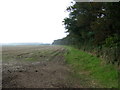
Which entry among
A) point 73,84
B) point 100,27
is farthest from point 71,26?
point 73,84

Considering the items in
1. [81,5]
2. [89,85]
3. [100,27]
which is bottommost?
[89,85]

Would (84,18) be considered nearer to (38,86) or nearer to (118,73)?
(118,73)

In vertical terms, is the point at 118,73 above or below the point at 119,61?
below

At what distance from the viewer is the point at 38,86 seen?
7.64m

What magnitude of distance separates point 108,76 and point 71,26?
22.5 m

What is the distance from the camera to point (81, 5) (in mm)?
19312

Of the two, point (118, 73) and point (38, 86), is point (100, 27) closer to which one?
point (118, 73)

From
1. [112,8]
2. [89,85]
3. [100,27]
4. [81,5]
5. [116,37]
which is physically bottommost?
[89,85]

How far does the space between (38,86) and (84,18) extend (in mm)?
14738

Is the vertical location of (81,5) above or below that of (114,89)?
above

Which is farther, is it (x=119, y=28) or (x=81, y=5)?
(x=81, y=5)

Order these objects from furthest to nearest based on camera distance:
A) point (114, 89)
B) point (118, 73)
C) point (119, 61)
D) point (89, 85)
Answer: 1. point (119, 61)
2. point (118, 73)
3. point (89, 85)
4. point (114, 89)

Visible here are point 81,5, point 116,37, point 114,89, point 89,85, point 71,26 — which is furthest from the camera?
point 71,26

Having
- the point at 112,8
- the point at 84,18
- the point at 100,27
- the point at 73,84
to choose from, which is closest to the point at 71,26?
the point at 84,18
